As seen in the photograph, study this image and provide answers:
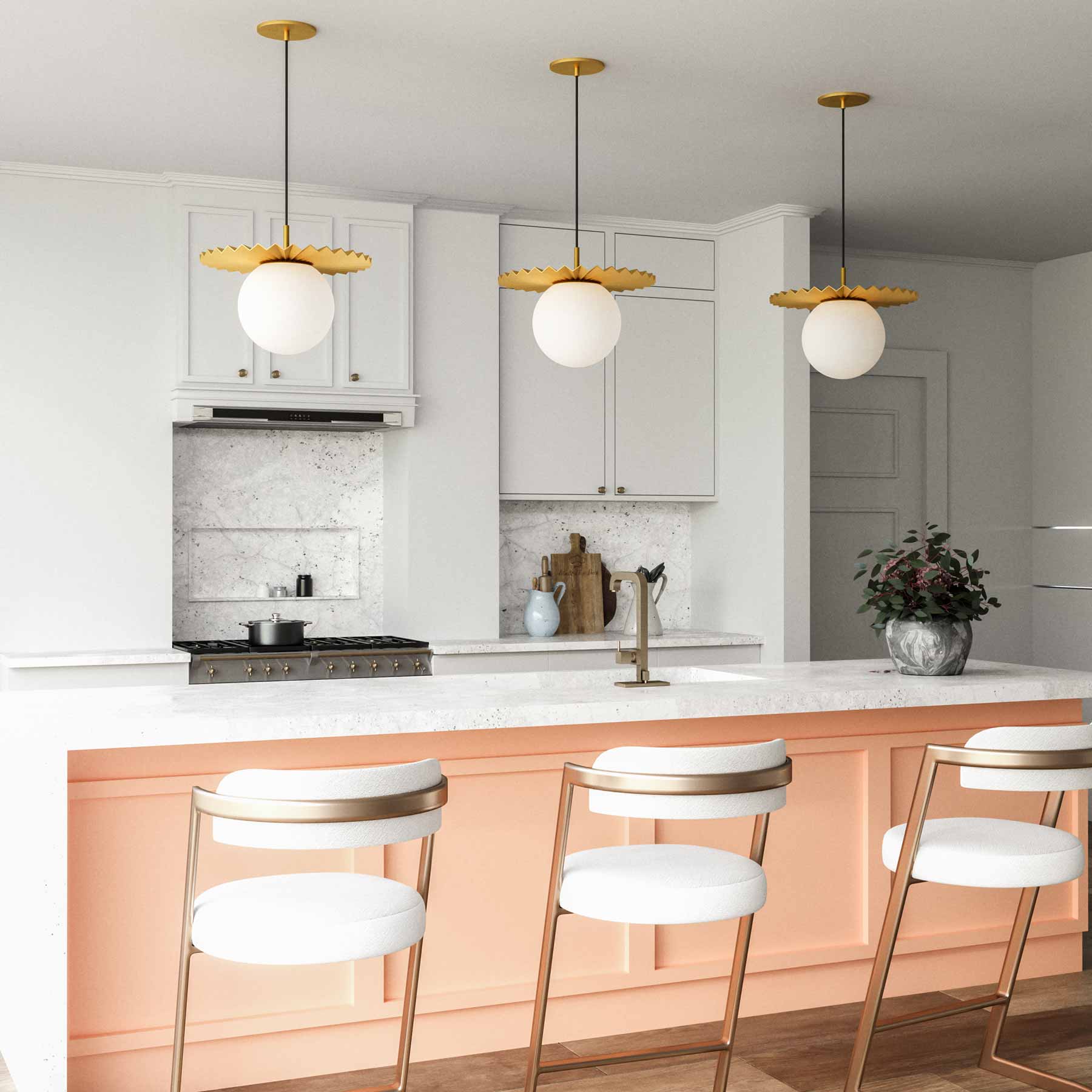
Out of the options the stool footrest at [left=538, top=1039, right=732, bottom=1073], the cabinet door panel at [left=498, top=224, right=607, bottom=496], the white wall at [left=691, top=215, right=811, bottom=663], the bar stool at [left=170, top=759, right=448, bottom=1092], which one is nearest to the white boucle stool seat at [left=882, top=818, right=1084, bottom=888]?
the stool footrest at [left=538, top=1039, right=732, bottom=1073]

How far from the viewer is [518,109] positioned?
4.22m

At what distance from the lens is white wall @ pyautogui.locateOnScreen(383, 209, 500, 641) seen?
536 cm

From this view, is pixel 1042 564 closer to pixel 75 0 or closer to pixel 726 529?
pixel 726 529

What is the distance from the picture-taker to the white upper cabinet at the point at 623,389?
18.3ft

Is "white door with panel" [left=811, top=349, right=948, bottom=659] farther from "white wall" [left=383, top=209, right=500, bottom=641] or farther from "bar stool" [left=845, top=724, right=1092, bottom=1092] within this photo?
"bar stool" [left=845, top=724, right=1092, bottom=1092]

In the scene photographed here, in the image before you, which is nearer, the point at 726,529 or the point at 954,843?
the point at 954,843

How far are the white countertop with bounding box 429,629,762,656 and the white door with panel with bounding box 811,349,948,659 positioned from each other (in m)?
0.77

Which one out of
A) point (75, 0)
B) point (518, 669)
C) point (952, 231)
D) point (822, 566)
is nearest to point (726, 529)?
point (822, 566)

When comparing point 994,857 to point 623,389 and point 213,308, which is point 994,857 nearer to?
point 623,389

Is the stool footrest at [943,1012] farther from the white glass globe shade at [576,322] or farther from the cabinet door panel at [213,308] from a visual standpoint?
the cabinet door panel at [213,308]

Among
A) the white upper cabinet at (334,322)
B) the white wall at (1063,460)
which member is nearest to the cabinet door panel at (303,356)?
the white upper cabinet at (334,322)

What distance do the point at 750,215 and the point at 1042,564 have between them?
2.50m

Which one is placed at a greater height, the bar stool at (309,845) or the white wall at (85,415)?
the white wall at (85,415)

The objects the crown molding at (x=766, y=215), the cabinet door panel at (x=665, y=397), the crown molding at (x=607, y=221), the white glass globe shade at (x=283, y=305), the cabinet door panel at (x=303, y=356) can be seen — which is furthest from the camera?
the cabinet door panel at (x=665, y=397)
